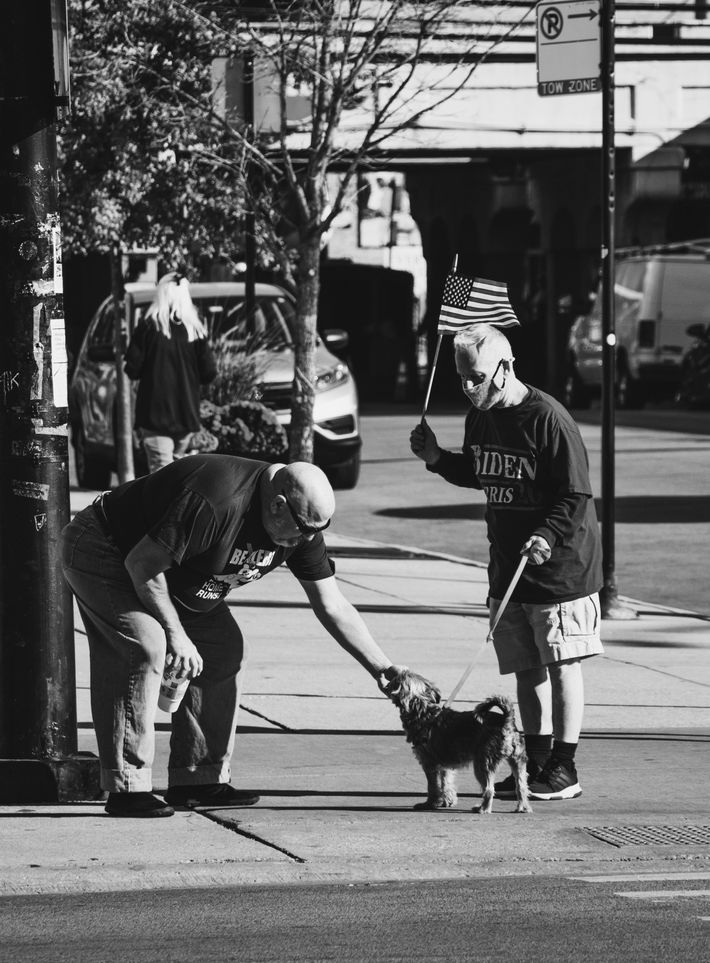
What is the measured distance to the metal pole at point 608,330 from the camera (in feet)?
35.1

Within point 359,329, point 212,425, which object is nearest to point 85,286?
point 359,329

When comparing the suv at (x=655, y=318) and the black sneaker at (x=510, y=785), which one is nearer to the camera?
the black sneaker at (x=510, y=785)

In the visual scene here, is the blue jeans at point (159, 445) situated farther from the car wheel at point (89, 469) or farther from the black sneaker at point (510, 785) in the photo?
the black sneaker at point (510, 785)

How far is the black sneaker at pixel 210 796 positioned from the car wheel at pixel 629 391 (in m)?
23.1

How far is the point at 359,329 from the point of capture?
4112 cm

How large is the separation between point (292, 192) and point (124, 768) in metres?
7.55

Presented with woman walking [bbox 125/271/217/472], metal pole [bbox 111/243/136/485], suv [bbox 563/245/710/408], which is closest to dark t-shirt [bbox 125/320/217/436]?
woman walking [bbox 125/271/217/472]

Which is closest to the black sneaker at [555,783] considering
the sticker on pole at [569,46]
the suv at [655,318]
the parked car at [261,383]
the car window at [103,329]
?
the sticker on pole at [569,46]

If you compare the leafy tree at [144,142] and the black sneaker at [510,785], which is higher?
the leafy tree at [144,142]

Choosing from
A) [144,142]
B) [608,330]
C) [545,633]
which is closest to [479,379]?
[545,633]

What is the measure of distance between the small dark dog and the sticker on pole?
6084mm

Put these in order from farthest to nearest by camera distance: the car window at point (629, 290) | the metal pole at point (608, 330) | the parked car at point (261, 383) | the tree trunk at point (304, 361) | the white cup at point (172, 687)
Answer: the car window at point (629, 290) → the parked car at point (261, 383) → the tree trunk at point (304, 361) → the metal pole at point (608, 330) → the white cup at point (172, 687)

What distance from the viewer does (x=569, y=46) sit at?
37.1 ft

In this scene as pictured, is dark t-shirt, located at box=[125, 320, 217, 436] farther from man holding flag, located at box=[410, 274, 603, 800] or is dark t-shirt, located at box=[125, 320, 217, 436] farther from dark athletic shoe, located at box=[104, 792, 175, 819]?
dark athletic shoe, located at box=[104, 792, 175, 819]
